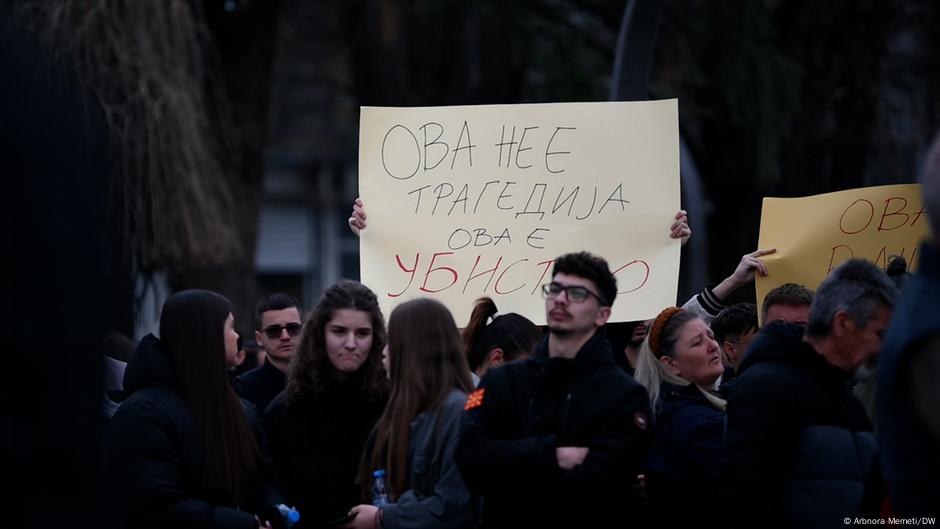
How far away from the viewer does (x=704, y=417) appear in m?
4.72

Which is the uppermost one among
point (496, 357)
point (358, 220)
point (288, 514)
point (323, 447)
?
point (358, 220)

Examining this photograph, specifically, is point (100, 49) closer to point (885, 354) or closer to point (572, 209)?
point (572, 209)

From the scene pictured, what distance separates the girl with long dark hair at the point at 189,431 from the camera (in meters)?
4.51

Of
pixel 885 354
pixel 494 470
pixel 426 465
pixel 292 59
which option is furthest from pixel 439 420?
pixel 292 59

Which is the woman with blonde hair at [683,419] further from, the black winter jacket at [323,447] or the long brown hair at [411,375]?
the black winter jacket at [323,447]

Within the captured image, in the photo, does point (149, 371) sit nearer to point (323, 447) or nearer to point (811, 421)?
point (323, 447)

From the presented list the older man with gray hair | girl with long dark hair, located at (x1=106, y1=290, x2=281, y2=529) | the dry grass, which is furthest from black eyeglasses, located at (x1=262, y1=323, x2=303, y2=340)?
the older man with gray hair

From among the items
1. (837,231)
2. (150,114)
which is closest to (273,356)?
(837,231)

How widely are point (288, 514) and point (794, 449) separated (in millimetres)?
1763

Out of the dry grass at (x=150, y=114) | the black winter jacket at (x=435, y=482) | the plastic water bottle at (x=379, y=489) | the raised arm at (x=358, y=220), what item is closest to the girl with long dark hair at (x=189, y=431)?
the plastic water bottle at (x=379, y=489)

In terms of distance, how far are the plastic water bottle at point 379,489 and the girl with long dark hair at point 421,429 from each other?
0.02m

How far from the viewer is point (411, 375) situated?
15.4 ft

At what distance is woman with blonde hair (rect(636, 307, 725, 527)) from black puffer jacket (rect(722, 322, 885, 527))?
48 centimetres

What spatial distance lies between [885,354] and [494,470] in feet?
4.69
